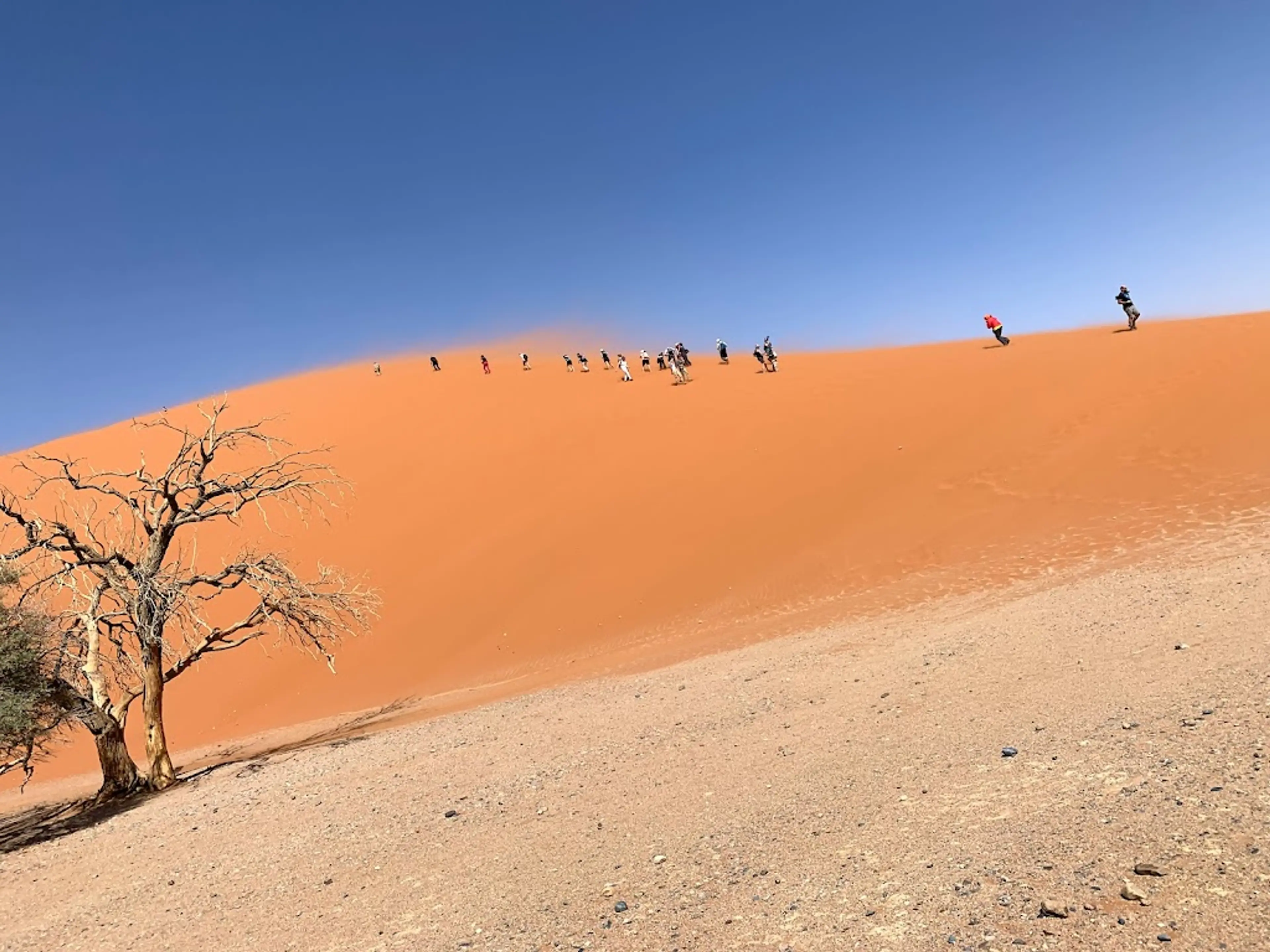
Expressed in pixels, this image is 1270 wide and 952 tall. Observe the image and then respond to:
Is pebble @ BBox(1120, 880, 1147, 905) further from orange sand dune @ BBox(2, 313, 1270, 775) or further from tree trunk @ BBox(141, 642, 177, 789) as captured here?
tree trunk @ BBox(141, 642, 177, 789)

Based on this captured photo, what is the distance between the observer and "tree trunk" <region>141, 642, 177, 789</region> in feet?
31.3

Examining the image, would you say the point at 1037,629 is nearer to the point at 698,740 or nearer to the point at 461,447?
the point at 698,740

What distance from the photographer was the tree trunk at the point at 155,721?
953 centimetres

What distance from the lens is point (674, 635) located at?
1216 centimetres

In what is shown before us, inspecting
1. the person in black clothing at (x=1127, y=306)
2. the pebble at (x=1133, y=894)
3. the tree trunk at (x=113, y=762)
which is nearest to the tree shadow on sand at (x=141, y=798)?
the tree trunk at (x=113, y=762)

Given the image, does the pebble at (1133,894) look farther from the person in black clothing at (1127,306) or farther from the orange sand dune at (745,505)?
the person in black clothing at (1127,306)

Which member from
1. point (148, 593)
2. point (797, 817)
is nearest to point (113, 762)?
point (148, 593)

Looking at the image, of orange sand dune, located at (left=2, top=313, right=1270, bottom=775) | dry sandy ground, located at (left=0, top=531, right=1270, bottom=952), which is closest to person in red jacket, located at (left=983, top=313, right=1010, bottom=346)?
orange sand dune, located at (left=2, top=313, right=1270, bottom=775)

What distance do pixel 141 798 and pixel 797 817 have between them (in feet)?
28.2

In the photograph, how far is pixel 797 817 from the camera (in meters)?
4.52

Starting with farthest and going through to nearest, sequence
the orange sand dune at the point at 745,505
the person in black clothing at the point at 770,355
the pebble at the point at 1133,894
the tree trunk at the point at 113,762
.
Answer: the person in black clothing at the point at 770,355
the orange sand dune at the point at 745,505
the tree trunk at the point at 113,762
the pebble at the point at 1133,894

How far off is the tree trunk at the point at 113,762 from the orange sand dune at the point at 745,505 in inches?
146

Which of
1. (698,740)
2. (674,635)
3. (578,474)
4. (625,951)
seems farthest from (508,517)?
(625,951)

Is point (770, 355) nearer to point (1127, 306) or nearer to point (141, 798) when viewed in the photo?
point (1127, 306)
